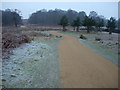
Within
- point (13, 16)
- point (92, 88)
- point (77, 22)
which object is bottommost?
point (92, 88)

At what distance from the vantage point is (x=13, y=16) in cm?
3847

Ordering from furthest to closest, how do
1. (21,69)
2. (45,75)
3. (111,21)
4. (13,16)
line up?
(13,16)
(111,21)
(21,69)
(45,75)

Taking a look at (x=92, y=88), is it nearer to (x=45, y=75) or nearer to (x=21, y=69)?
(x=45, y=75)

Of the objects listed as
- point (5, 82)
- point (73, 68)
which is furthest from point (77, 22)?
point (5, 82)

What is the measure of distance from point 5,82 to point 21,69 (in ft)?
3.69

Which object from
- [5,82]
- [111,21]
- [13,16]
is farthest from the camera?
[13,16]

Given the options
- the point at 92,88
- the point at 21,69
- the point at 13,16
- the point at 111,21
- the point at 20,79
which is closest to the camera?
the point at 92,88

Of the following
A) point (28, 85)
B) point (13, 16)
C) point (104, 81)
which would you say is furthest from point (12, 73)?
point (13, 16)

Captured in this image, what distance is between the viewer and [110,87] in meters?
3.26

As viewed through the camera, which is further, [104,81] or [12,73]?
[12,73]

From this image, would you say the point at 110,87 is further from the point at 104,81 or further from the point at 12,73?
the point at 12,73

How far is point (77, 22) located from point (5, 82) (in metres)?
27.4

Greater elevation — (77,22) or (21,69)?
(77,22)

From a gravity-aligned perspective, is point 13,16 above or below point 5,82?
above
